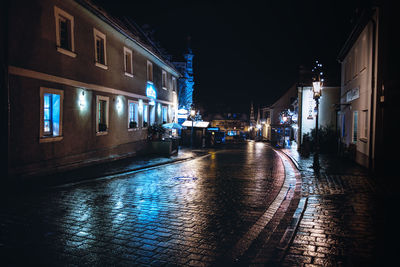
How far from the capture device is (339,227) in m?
6.21

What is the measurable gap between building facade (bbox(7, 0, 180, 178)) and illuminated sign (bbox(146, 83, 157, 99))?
1361mm

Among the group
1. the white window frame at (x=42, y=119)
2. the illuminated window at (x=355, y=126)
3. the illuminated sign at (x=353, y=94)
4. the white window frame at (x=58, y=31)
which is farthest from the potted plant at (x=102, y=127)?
the illuminated window at (x=355, y=126)

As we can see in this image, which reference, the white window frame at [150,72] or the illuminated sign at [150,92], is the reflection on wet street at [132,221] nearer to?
the illuminated sign at [150,92]

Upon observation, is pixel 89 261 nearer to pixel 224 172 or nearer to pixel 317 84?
pixel 224 172

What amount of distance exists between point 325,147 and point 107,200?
19.6 metres

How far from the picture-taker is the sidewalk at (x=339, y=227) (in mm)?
4773

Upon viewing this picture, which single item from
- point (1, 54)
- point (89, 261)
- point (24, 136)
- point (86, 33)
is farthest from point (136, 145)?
point (89, 261)

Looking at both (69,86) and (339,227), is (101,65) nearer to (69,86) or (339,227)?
(69,86)

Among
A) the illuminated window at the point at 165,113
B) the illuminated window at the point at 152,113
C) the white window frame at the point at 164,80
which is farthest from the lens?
the illuminated window at the point at 165,113

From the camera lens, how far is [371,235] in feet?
18.8

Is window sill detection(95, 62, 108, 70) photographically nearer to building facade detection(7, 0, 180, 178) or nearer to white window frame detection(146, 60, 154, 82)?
building facade detection(7, 0, 180, 178)

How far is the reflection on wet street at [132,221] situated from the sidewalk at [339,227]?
3.46ft

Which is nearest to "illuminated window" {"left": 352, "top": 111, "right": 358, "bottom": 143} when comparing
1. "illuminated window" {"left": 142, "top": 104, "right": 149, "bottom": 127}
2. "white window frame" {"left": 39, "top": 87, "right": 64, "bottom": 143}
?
"illuminated window" {"left": 142, "top": 104, "right": 149, "bottom": 127}

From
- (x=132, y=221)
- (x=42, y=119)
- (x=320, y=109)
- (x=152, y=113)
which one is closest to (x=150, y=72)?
(x=152, y=113)
